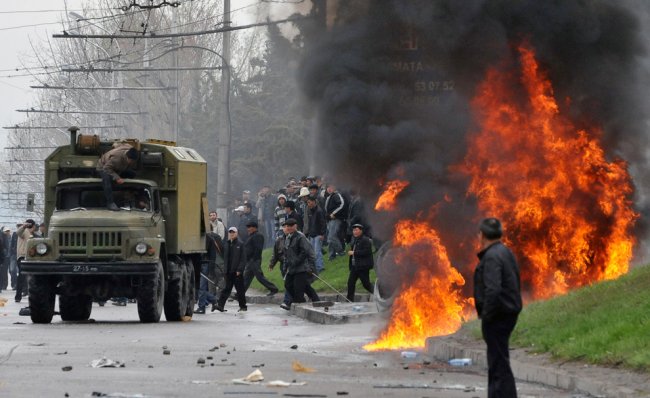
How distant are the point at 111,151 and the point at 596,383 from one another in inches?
509

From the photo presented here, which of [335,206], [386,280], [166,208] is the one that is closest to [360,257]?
[335,206]

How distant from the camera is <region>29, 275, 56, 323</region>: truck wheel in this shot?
22.2 m

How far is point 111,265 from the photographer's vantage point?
22109mm

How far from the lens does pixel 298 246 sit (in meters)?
26.2

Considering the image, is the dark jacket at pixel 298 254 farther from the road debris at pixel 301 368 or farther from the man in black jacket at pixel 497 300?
the man in black jacket at pixel 497 300

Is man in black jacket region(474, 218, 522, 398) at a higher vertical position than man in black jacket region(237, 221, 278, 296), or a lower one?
lower

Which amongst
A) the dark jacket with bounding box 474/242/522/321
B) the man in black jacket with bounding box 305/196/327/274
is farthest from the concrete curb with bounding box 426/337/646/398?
the man in black jacket with bounding box 305/196/327/274

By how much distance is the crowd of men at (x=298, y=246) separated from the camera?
26516 mm

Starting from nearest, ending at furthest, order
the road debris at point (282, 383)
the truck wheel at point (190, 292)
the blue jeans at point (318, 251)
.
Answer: the road debris at point (282, 383) → the truck wheel at point (190, 292) → the blue jeans at point (318, 251)

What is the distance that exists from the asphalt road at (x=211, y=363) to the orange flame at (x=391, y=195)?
1.77m

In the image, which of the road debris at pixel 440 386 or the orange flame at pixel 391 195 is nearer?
the road debris at pixel 440 386

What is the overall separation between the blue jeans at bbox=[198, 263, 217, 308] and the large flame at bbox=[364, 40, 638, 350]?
8.29 m

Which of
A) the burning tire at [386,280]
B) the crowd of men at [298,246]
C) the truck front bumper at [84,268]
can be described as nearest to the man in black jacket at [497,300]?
the burning tire at [386,280]

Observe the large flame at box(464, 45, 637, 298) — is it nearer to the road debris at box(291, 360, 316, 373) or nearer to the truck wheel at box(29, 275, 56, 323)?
the road debris at box(291, 360, 316, 373)
